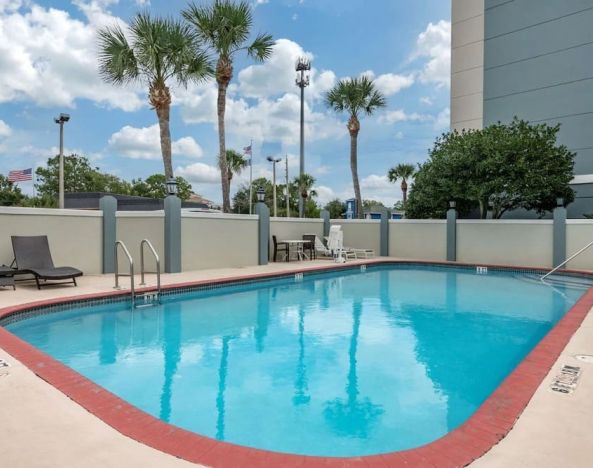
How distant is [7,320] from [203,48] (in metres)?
11.6

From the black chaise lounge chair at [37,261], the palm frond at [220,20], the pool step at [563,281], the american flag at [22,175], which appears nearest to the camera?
the black chaise lounge chair at [37,261]

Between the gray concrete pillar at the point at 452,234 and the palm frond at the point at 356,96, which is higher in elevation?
the palm frond at the point at 356,96

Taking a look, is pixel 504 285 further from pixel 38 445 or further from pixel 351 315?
pixel 38 445

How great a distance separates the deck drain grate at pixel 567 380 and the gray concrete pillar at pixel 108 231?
9.68m

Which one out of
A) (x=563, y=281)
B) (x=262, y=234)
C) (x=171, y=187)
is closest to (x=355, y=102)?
(x=262, y=234)

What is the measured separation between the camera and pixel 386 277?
488 inches

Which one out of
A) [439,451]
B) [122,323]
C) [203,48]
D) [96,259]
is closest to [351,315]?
[122,323]

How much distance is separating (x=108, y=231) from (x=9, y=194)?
97.2 feet

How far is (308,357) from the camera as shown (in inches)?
194

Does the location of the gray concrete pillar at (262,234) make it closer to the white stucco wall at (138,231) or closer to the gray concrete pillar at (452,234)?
the white stucco wall at (138,231)

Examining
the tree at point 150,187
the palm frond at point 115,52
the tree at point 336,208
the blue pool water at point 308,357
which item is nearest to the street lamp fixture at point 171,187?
the blue pool water at point 308,357

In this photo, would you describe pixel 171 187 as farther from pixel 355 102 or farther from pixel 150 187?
pixel 150 187

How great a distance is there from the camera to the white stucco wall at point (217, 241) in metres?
11.5

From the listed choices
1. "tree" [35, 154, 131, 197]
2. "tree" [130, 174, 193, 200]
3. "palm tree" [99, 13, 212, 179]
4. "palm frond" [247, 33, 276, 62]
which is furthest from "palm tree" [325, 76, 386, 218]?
"tree" [130, 174, 193, 200]
